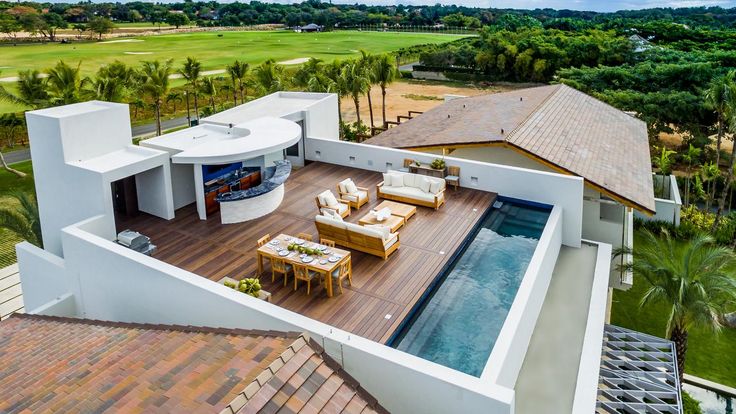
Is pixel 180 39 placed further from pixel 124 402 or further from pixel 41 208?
pixel 124 402

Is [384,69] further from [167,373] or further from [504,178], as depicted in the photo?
[167,373]

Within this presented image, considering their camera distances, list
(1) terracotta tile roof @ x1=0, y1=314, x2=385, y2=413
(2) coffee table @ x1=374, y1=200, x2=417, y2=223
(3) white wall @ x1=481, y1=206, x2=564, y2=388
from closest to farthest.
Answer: (1) terracotta tile roof @ x1=0, y1=314, x2=385, y2=413
(3) white wall @ x1=481, y1=206, x2=564, y2=388
(2) coffee table @ x1=374, y1=200, x2=417, y2=223

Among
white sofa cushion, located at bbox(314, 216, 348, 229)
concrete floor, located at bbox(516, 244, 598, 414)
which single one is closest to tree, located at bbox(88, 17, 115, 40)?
white sofa cushion, located at bbox(314, 216, 348, 229)

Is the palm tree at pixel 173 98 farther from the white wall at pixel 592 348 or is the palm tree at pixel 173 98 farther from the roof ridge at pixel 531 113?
the white wall at pixel 592 348

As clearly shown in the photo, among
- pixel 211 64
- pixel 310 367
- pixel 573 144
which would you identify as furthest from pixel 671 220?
pixel 211 64

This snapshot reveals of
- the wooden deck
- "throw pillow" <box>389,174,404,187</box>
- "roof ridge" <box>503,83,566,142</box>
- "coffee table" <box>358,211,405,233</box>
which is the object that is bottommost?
the wooden deck

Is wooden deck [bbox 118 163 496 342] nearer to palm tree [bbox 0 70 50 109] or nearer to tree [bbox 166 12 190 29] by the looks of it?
palm tree [bbox 0 70 50 109]
